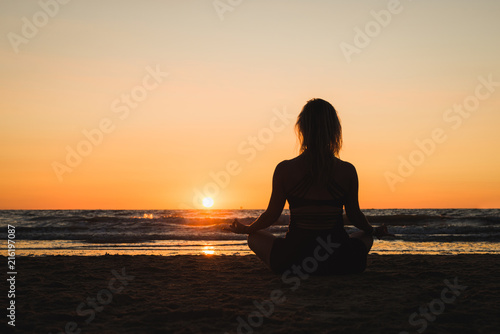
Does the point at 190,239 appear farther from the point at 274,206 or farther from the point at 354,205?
the point at 354,205

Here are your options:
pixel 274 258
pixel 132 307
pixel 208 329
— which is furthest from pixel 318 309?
pixel 132 307

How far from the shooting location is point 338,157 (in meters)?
4.14

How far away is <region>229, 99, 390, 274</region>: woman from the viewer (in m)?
3.95

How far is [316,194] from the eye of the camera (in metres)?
3.97

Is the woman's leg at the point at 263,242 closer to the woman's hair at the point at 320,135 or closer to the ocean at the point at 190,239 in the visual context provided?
the woman's hair at the point at 320,135

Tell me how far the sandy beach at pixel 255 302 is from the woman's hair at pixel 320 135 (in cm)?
110

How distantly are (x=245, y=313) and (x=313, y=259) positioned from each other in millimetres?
1240

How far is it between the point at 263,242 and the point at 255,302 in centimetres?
92

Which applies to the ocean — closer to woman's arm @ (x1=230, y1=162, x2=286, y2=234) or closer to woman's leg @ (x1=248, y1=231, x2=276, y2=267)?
woman's leg @ (x1=248, y1=231, x2=276, y2=267)

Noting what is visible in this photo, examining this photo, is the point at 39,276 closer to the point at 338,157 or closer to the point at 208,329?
the point at 208,329

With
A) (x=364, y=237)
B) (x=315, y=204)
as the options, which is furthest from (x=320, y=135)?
(x=364, y=237)

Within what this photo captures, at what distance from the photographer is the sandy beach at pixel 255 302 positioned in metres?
2.74

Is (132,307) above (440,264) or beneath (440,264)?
above

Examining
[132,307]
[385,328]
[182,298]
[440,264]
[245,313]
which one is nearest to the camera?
[385,328]
